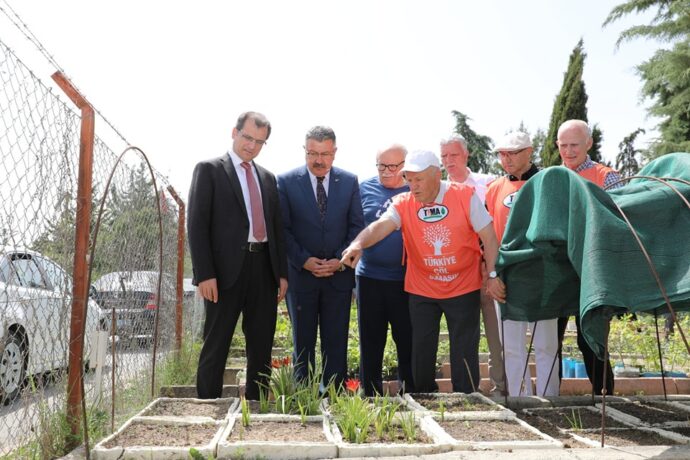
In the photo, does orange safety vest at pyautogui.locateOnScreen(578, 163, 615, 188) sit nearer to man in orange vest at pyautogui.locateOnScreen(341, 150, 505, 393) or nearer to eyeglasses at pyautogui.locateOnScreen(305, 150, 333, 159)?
man in orange vest at pyautogui.locateOnScreen(341, 150, 505, 393)

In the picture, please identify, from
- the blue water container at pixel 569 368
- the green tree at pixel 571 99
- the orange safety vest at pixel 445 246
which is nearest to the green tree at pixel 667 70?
the green tree at pixel 571 99

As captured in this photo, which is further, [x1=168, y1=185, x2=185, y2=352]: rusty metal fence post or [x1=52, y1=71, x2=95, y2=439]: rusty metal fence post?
[x1=168, y1=185, x2=185, y2=352]: rusty metal fence post

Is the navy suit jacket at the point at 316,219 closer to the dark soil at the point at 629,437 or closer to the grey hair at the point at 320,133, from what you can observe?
the grey hair at the point at 320,133

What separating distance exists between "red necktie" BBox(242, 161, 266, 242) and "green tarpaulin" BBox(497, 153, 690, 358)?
1.48 meters

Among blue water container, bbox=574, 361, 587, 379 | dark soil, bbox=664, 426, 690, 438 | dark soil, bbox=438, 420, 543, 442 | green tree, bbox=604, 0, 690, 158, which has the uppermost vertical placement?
green tree, bbox=604, 0, 690, 158

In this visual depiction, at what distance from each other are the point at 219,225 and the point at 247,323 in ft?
2.11

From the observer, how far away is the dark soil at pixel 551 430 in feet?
9.43

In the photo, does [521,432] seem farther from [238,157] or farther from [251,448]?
[238,157]

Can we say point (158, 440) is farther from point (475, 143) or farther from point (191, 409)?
point (475, 143)

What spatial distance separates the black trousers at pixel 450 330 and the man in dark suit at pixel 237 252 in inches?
35.7

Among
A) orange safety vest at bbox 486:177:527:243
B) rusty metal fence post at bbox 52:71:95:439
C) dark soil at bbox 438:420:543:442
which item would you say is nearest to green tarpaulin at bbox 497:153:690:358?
dark soil at bbox 438:420:543:442

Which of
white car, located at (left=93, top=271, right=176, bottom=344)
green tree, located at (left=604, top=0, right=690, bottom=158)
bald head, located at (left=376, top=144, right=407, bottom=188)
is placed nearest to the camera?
white car, located at (left=93, top=271, right=176, bottom=344)

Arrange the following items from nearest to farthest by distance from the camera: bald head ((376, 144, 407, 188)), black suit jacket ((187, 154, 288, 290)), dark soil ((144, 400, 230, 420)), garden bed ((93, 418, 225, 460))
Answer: garden bed ((93, 418, 225, 460)) → dark soil ((144, 400, 230, 420)) → black suit jacket ((187, 154, 288, 290)) → bald head ((376, 144, 407, 188))

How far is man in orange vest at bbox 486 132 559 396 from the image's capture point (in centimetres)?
432
